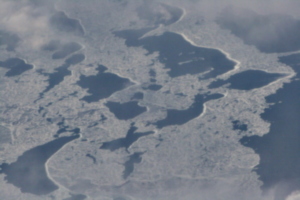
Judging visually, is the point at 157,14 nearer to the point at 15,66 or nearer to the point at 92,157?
the point at 15,66

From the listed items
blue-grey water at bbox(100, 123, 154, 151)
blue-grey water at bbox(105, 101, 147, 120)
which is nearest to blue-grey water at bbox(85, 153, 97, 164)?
blue-grey water at bbox(100, 123, 154, 151)

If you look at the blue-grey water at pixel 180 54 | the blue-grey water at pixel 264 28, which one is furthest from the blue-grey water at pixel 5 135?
the blue-grey water at pixel 264 28

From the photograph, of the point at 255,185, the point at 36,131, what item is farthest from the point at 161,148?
the point at 36,131

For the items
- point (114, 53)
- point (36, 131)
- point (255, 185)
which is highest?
point (114, 53)

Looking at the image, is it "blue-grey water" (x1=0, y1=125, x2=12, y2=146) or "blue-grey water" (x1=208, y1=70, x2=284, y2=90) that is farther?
"blue-grey water" (x1=208, y1=70, x2=284, y2=90)

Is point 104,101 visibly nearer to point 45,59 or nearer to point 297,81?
point 45,59

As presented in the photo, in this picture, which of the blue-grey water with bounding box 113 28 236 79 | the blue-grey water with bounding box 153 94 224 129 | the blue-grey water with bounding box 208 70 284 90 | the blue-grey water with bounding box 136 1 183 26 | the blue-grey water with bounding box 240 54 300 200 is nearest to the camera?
the blue-grey water with bounding box 240 54 300 200

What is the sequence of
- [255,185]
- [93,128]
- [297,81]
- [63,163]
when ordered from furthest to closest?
[297,81] < [93,128] < [63,163] < [255,185]

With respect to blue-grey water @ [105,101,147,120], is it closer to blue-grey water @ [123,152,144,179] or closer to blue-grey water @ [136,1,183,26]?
blue-grey water @ [123,152,144,179]
